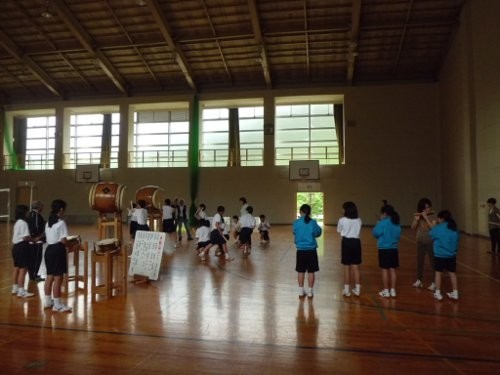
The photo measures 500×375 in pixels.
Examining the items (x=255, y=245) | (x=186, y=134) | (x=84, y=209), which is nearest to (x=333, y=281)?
(x=255, y=245)

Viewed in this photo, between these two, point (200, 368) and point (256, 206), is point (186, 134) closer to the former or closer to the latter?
point (256, 206)

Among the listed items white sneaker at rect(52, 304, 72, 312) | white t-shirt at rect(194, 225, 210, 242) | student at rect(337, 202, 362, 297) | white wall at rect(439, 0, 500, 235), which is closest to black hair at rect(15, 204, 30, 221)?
white sneaker at rect(52, 304, 72, 312)

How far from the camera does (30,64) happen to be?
16.9 meters

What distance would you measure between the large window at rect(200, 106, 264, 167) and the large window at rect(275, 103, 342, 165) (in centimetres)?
101

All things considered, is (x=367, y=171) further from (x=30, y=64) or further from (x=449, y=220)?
(x=30, y=64)

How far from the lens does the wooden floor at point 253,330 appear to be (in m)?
3.15

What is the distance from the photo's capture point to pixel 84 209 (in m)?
19.7

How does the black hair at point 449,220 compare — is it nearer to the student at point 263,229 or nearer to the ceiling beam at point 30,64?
the student at point 263,229

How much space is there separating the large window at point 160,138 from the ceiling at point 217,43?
1.58 meters

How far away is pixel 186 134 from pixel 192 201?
395 cm

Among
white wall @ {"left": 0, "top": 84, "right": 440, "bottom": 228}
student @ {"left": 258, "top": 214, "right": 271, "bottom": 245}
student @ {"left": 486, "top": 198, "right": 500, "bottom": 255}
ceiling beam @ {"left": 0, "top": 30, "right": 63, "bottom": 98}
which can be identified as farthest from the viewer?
white wall @ {"left": 0, "top": 84, "right": 440, "bottom": 228}

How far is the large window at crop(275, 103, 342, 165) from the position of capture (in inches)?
738

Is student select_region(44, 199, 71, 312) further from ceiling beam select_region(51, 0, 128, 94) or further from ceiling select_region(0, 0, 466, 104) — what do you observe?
ceiling beam select_region(51, 0, 128, 94)

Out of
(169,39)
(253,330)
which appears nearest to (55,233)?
(253,330)
